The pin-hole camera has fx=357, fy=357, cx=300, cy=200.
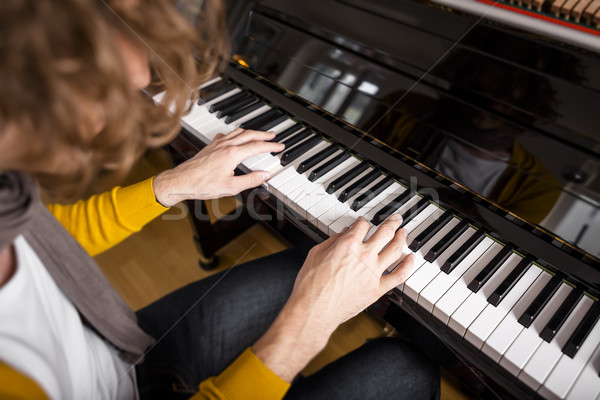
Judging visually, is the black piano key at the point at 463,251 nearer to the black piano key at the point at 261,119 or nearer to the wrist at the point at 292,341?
the wrist at the point at 292,341

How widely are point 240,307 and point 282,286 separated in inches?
5.4

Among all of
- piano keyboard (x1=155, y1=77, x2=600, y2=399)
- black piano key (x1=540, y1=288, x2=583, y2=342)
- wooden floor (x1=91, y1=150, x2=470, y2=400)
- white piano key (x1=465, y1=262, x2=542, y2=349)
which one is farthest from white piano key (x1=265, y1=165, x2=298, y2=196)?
wooden floor (x1=91, y1=150, x2=470, y2=400)

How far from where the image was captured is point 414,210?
905 mm

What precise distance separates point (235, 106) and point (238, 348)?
75 centimetres

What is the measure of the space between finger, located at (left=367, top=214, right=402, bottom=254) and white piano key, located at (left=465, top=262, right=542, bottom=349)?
238 millimetres

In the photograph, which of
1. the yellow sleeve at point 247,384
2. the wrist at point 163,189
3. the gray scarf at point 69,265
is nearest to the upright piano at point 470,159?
the wrist at point 163,189

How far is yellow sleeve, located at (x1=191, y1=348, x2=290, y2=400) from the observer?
0.65m

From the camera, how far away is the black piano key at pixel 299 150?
40.3 inches

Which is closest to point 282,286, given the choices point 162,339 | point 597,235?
point 162,339

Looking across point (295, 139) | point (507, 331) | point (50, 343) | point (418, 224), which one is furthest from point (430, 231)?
point (50, 343)

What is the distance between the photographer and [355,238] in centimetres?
76

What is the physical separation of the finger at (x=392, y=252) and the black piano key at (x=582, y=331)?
1.14ft

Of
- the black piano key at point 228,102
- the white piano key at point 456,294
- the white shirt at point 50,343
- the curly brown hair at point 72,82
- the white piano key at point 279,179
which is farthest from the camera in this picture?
the black piano key at point 228,102

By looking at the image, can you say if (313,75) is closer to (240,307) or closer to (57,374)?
(240,307)
